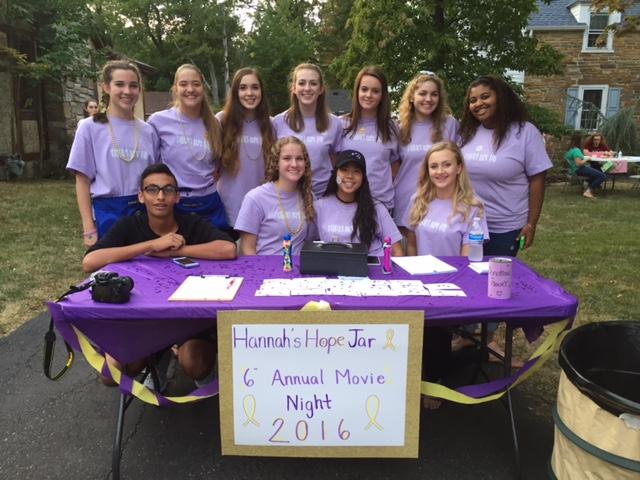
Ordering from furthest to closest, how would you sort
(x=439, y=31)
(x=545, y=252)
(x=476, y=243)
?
(x=439, y=31) → (x=545, y=252) → (x=476, y=243)

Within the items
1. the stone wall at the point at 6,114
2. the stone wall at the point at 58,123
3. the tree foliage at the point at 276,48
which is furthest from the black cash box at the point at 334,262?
the tree foliage at the point at 276,48

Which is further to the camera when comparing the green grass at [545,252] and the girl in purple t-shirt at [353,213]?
the green grass at [545,252]

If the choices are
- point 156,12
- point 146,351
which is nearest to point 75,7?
point 146,351

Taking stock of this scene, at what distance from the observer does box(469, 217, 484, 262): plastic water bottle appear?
2.79m

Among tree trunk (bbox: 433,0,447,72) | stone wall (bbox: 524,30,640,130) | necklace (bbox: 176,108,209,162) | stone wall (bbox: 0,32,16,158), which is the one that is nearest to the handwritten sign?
necklace (bbox: 176,108,209,162)

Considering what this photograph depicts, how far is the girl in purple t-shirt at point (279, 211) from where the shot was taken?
3.11 m

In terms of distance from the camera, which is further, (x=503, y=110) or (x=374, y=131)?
(x=374, y=131)

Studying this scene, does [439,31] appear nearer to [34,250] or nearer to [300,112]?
[300,112]

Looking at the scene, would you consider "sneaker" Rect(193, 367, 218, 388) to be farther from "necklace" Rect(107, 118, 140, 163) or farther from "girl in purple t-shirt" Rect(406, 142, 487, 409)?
"necklace" Rect(107, 118, 140, 163)

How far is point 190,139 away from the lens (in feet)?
11.0

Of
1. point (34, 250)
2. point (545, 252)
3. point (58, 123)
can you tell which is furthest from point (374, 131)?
point (58, 123)

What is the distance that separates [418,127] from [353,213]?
931 millimetres

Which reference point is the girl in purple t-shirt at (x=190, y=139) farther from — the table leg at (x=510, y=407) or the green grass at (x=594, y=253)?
the green grass at (x=594, y=253)

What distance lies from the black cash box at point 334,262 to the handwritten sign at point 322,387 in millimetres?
484
